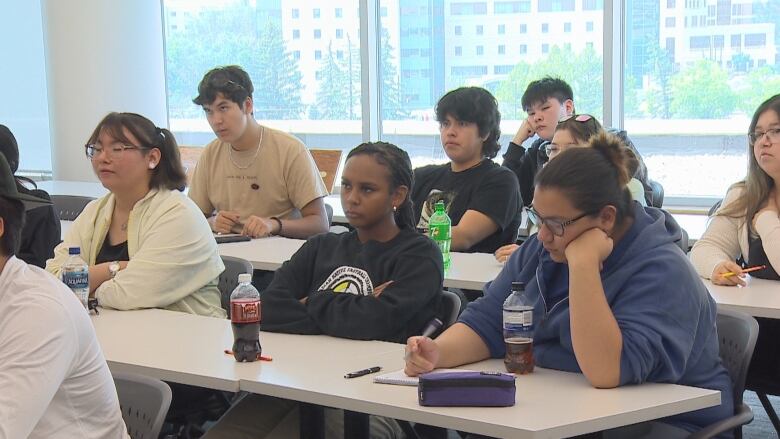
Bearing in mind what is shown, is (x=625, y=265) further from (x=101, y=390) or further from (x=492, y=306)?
(x=101, y=390)

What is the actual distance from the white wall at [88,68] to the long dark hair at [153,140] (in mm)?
4508

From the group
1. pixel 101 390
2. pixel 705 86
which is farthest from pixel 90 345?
pixel 705 86

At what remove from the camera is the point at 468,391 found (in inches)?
80.7

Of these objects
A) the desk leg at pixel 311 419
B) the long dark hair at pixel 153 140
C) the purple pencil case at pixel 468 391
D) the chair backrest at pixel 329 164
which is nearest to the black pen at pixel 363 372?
the desk leg at pixel 311 419

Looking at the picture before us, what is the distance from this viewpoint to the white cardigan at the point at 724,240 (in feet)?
11.0

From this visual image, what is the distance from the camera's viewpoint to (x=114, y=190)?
131 inches

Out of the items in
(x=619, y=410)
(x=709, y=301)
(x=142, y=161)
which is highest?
(x=142, y=161)

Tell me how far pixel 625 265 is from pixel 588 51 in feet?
16.0

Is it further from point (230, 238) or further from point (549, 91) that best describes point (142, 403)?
point (549, 91)

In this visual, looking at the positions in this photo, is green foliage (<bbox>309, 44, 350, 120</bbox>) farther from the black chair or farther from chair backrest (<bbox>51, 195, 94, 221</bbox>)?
the black chair

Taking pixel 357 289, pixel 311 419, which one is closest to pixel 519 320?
pixel 311 419

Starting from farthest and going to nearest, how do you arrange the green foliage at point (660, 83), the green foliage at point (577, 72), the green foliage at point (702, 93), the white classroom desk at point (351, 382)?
1. the green foliage at point (577, 72)
2. the green foliage at point (660, 83)
3. the green foliage at point (702, 93)
4. the white classroom desk at point (351, 382)

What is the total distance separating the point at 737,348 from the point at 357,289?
3.53 ft

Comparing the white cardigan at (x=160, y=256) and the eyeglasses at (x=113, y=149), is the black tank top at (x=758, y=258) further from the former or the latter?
the eyeglasses at (x=113, y=149)
